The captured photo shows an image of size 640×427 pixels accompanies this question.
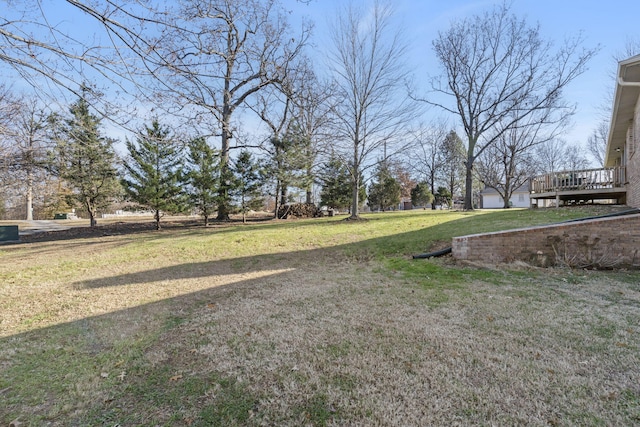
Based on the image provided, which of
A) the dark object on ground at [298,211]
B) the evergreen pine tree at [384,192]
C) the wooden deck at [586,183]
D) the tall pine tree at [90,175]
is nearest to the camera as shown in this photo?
the wooden deck at [586,183]

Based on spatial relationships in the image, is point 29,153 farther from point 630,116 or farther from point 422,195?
point 422,195

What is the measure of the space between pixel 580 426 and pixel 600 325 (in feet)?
7.47

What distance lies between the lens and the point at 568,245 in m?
6.50

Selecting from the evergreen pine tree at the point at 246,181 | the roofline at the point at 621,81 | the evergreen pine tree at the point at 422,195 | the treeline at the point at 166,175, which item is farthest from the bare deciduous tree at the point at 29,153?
the evergreen pine tree at the point at 422,195

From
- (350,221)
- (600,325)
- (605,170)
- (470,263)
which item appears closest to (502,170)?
(605,170)

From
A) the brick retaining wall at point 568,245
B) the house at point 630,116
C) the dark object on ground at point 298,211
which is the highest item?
the house at point 630,116

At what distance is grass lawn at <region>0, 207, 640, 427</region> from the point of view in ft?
7.20

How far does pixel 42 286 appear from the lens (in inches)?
235

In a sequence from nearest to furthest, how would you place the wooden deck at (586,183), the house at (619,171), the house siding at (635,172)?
the house at (619,171) → the house siding at (635,172) → the wooden deck at (586,183)

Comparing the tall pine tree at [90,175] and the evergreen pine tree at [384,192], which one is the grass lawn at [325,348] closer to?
the tall pine tree at [90,175]

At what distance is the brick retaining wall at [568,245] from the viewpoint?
20.3 feet

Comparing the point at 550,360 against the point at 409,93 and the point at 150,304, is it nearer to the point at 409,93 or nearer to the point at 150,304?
the point at 150,304

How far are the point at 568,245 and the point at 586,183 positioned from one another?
8471 mm

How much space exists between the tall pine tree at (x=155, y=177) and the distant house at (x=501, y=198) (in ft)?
134
